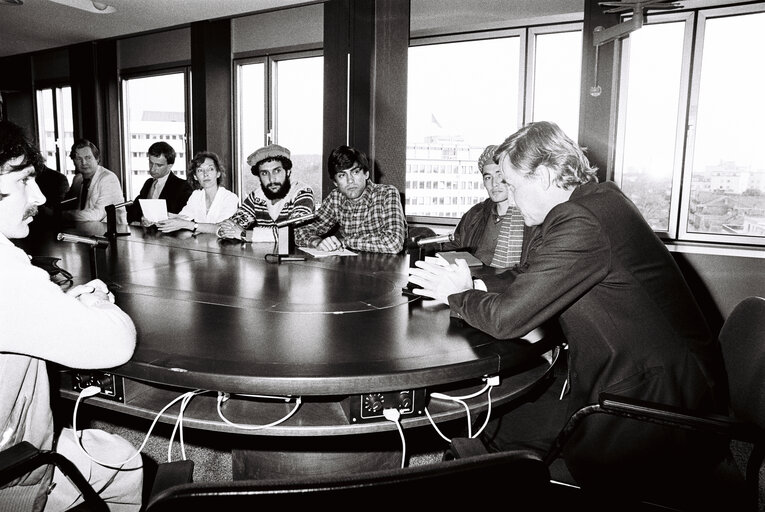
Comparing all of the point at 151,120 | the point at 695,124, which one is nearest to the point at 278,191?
the point at 695,124

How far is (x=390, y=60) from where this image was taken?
5.23 meters

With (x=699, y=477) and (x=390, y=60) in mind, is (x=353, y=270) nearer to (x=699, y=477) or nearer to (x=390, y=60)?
(x=699, y=477)

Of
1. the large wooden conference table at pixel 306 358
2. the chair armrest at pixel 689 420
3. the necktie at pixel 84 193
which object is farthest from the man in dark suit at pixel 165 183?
the chair armrest at pixel 689 420

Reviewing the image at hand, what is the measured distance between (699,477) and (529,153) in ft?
3.11

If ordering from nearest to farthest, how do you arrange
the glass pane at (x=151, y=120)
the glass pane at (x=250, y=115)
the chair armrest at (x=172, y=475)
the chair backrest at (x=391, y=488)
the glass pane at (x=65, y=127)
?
the chair backrest at (x=391, y=488) → the chair armrest at (x=172, y=475) → the glass pane at (x=250, y=115) → the glass pane at (x=151, y=120) → the glass pane at (x=65, y=127)

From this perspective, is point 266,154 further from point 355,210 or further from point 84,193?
point 84,193

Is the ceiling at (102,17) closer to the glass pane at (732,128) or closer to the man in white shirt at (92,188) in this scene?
the man in white shirt at (92,188)

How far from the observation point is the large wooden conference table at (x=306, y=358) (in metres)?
1.24

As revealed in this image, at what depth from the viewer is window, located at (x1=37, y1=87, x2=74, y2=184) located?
8453 millimetres

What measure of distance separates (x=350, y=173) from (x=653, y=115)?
109 inches

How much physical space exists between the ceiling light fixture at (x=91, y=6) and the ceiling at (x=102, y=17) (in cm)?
2

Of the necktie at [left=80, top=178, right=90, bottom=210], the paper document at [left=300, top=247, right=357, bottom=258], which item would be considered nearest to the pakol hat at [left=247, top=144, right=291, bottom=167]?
the paper document at [left=300, top=247, right=357, bottom=258]

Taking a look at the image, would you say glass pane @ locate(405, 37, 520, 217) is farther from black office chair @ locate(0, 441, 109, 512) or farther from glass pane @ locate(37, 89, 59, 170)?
glass pane @ locate(37, 89, 59, 170)

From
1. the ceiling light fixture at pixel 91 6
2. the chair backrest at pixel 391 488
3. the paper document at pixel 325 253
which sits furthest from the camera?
the ceiling light fixture at pixel 91 6
